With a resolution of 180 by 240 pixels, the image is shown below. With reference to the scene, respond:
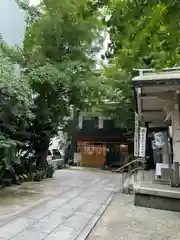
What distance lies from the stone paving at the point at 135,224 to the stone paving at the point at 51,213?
0.85 ft

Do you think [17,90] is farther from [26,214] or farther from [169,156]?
[169,156]

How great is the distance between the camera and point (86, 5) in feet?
12.9

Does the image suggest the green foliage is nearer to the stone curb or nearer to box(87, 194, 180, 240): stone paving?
the stone curb

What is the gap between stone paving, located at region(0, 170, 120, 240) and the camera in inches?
204

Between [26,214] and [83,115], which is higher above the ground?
[83,115]

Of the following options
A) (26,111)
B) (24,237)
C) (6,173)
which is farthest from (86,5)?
(6,173)

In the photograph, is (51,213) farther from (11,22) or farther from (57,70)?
(11,22)

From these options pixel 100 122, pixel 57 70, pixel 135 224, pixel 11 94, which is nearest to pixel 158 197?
pixel 135 224

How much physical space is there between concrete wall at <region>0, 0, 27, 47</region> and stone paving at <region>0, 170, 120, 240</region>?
324 inches

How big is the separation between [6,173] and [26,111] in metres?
2.96

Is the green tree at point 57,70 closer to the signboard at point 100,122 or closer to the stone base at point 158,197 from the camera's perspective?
the stone base at point 158,197

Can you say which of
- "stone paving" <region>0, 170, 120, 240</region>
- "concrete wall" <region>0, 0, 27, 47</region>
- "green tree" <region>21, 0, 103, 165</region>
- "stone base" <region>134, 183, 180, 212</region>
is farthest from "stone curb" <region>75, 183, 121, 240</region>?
"concrete wall" <region>0, 0, 27, 47</region>

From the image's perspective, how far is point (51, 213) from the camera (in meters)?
6.81

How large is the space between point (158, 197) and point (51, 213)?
3.06 m
